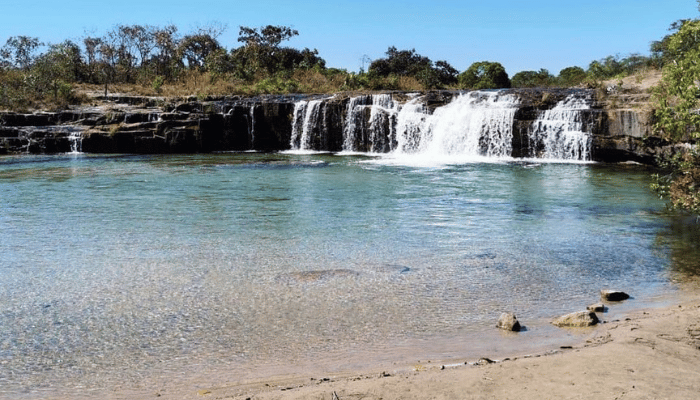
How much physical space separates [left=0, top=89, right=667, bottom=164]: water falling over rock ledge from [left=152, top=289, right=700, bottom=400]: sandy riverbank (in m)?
20.8

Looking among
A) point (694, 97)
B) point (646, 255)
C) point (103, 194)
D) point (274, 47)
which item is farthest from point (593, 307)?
point (274, 47)

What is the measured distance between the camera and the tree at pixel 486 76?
166ft

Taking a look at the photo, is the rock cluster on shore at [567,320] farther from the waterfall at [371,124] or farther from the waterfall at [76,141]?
the waterfall at [76,141]

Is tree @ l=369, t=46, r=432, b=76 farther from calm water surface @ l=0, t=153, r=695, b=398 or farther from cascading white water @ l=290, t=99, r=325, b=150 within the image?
calm water surface @ l=0, t=153, r=695, b=398

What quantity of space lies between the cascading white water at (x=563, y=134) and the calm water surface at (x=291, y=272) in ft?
27.5

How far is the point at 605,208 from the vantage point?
568 inches

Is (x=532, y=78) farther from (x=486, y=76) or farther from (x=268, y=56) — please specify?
(x=268, y=56)

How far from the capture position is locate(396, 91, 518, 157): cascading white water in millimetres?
28062

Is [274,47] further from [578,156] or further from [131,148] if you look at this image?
[578,156]

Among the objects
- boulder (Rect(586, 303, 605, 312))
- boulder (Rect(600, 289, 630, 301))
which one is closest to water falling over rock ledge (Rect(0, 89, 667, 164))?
boulder (Rect(600, 289, 630, 301))

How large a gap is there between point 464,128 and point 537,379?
82.0 feet

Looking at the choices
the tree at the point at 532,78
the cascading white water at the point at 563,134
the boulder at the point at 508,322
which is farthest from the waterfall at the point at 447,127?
the tree at the point at 532,78

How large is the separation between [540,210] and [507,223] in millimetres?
2000

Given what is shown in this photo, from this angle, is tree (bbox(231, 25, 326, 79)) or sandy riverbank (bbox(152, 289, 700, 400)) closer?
sandy riverbank (bbox(152, 289, 700, 400))
